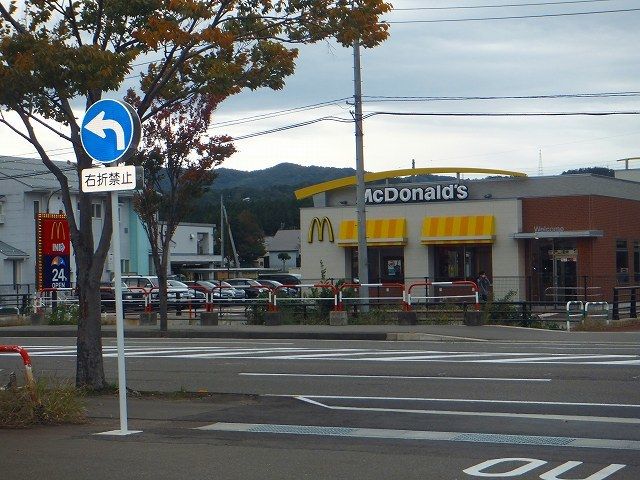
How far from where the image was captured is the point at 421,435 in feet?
33.3

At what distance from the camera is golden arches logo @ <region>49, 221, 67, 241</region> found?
117 feet

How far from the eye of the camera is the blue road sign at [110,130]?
33.8 feet

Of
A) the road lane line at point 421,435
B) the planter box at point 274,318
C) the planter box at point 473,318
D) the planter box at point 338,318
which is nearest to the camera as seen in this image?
the road lane line at point 421,435

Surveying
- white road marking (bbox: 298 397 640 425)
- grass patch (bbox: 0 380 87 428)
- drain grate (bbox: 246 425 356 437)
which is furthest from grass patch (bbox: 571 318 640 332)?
grass patch (bbox: 0 380 87 428)

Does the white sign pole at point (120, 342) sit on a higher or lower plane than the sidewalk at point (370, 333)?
higher

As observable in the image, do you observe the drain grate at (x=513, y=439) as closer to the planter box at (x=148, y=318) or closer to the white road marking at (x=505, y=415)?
the white road marking at (x=505, y=415)

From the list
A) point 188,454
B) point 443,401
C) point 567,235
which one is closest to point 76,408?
point 188,454

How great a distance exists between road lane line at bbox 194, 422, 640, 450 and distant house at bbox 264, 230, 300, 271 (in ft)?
333

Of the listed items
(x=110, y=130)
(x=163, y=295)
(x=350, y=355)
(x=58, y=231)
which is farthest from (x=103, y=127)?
(x=58, y=231)

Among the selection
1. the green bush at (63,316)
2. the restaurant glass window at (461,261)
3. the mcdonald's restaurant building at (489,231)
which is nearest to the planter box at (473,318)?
the mcdonald's restaurant building at (489,231)

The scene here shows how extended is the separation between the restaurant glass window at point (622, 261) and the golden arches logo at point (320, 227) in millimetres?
12559

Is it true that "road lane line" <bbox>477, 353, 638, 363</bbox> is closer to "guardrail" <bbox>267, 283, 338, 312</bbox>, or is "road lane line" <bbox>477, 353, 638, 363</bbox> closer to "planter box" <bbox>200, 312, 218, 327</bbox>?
"guardrail" <bbox>267, 283, 338, 312</bbox>

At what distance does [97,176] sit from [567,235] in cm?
3131

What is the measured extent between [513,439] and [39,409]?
526 cm
